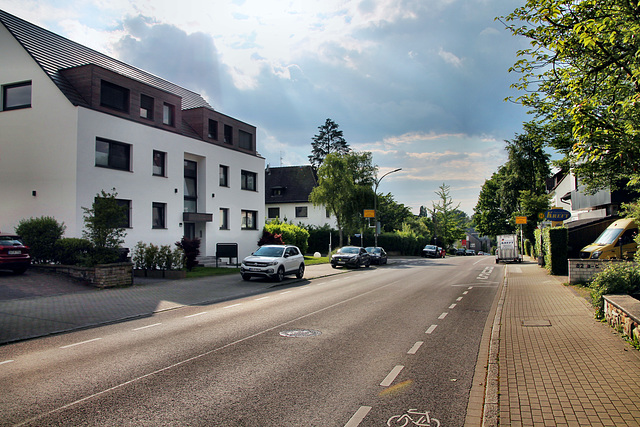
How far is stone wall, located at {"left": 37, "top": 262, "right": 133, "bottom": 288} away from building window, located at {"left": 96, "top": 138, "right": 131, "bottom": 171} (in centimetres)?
740

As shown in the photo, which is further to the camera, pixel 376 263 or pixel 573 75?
pixel 376 263

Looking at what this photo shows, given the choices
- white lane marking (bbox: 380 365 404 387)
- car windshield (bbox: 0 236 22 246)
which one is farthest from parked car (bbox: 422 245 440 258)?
white lane marking (bbox: 380 365 404 387)

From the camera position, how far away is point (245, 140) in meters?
35.3

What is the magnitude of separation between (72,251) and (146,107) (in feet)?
38.4

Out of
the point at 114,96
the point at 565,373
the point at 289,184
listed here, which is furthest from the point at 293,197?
the point at 565,373

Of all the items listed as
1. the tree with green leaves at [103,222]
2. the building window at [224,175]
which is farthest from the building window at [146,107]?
the tree with green leaves at [103,222]

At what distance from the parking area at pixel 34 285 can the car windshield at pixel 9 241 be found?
1.12 meters

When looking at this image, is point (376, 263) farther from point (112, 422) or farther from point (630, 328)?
point (112, 422)

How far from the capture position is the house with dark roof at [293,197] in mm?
55625

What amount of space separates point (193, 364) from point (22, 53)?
22.7 meters

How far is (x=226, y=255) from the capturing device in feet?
83.8

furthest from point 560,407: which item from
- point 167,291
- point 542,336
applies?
point 167,291

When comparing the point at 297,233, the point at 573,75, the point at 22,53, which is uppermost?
the point at 22,53

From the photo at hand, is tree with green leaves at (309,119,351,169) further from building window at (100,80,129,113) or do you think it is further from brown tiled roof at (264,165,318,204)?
building window at (100,80,129,113)
